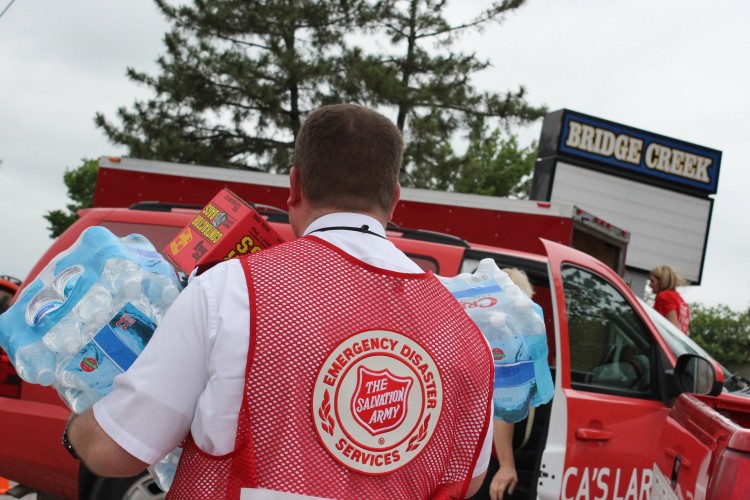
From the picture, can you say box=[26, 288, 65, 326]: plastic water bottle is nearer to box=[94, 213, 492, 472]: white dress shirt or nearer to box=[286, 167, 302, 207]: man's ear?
box=[94, 213, 492, 472]: white dress shirt

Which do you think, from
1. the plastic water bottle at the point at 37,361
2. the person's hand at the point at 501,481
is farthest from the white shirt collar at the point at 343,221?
the person's hand at the point at 501,481

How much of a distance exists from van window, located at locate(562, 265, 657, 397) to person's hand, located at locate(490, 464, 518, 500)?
0.65 m

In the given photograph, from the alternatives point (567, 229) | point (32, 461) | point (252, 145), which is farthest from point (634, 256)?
point (32, 461)

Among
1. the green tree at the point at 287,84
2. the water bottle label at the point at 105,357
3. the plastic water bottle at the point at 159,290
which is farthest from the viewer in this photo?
the green tree at the point at 287,84

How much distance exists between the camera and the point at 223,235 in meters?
2.26

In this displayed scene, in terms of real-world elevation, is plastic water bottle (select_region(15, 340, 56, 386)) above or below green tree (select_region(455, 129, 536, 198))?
below

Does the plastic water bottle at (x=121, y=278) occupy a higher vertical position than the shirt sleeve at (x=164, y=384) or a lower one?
higher

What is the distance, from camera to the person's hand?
4.02 meters

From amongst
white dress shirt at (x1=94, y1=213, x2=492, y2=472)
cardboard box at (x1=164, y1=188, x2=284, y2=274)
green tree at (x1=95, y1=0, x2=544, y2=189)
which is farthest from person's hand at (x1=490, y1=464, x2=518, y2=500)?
green tree at (x1=95, y1=0, x2=544, y2=189)

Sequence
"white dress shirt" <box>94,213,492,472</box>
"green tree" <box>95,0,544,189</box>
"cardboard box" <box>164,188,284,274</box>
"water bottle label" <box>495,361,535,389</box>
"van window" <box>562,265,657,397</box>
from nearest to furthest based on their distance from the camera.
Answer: "white dress shirt" <box>94,213,492,472</box>
"water bottle label" <box>495,361,535,389</box>
"cardboard box" <box>164,188,284,274</box>
"van window" <box>562,265,657,397</box>
"green tree" <box>95,0,544,189</box>

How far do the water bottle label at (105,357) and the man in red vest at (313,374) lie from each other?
7.0 inches

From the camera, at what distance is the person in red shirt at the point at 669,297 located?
7758 millimetres

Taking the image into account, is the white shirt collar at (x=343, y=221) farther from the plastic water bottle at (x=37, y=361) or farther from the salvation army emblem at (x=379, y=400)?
the plastic water bottle at (x=37, y=361)

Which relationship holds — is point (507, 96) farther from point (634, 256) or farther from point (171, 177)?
point (171, 177)
